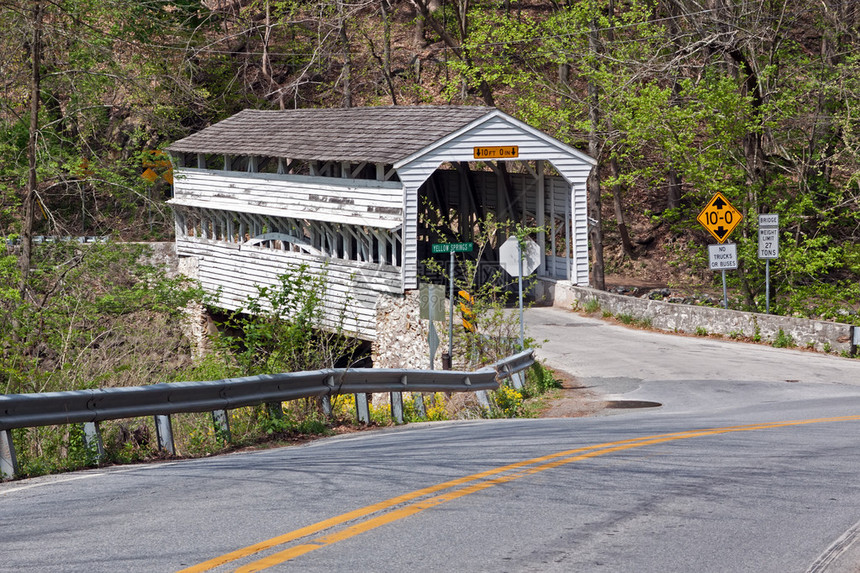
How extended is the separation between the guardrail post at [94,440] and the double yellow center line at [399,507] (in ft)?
10.7

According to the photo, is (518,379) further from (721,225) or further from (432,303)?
(721,225)

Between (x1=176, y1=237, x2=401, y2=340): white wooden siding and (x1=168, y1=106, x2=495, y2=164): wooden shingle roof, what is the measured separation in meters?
2.66

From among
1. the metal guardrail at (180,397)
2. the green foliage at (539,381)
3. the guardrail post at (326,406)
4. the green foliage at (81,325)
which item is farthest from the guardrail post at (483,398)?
the green foliage at (81,325)

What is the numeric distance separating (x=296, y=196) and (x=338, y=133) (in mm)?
1974

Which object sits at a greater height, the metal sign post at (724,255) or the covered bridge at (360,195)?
the covered bridge at (360,195)

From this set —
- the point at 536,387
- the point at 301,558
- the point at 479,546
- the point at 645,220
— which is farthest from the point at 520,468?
the point at 645,220

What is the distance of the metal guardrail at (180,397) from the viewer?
27.5 ft

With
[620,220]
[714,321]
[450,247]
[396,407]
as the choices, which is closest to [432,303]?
[450,247]

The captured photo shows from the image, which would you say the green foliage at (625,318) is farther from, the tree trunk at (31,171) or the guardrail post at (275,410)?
the guardrail post at (275,410)

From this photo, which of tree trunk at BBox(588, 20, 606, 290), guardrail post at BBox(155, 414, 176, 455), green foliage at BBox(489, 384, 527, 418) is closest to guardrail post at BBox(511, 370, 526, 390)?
green foliage at BBox(489, 384, 527, 418)

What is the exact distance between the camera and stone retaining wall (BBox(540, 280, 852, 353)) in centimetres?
2031

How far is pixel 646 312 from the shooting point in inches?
957

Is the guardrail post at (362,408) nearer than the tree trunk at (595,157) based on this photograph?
Yes

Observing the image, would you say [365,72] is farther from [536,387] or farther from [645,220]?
[536,387]
